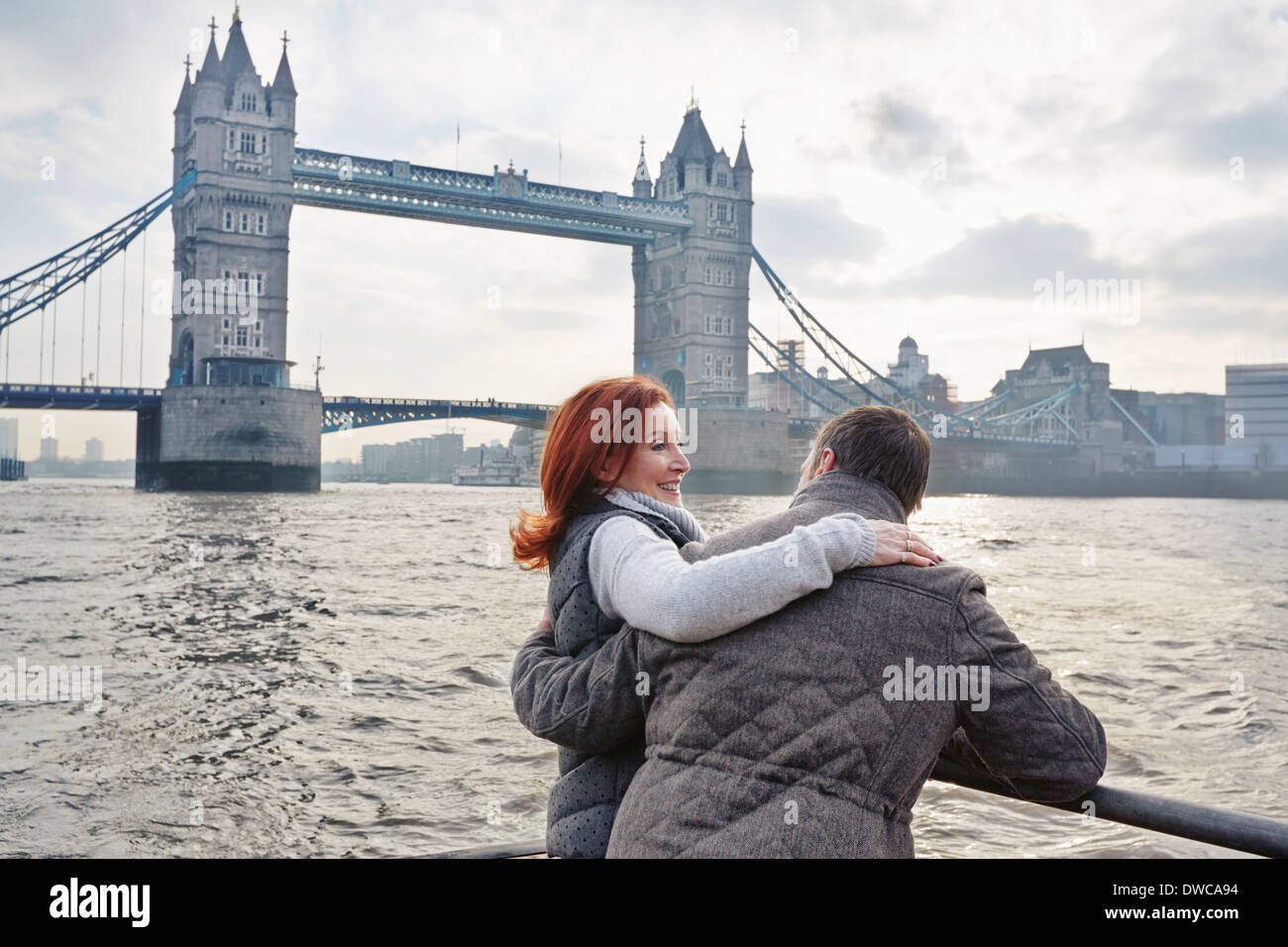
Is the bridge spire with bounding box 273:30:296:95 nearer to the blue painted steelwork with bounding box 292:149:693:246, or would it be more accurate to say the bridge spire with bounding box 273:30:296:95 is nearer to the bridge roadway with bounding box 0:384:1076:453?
the blue painted steelwork with bounding box 292:149:693:246

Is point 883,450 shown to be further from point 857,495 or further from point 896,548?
point 896,548

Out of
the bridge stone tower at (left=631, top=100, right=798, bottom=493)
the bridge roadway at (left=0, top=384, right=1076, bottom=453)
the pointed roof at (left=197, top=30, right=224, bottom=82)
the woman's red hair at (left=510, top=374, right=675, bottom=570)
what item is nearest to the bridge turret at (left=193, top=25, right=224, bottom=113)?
the pointed roof at (left=197, top=30, right=224, bottom=82)

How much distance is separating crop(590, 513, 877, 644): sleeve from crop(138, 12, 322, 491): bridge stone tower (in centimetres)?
3983

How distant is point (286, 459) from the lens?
39469 millimetres

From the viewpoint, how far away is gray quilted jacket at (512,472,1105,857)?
4.73 feet

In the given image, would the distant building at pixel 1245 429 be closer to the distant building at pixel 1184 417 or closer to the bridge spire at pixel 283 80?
the distant building at pixel 1184 417

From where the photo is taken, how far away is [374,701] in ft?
20.2

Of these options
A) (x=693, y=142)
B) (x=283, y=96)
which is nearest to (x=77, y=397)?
(x=283, y=96)

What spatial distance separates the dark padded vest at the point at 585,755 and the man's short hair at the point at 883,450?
0.31m

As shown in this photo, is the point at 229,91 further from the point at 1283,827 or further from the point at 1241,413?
the point at 1241,413

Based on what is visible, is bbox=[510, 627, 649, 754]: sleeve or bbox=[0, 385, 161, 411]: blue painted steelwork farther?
bbox=[0, 385, 161, 411]: blue painted steelwork

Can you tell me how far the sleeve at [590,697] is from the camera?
1624mm
